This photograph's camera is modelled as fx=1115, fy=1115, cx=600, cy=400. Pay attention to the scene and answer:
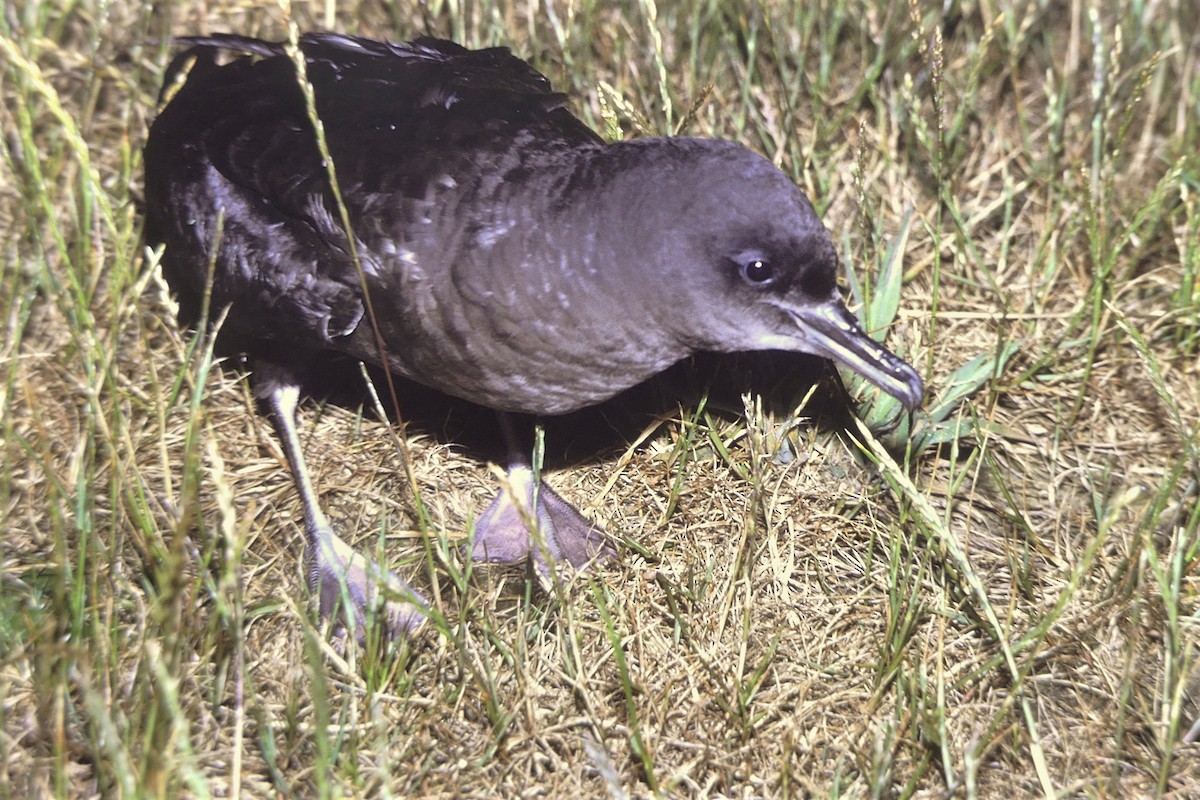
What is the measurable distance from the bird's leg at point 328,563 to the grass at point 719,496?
6cm

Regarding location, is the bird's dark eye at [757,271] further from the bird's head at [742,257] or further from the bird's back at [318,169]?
the bird's back at [318,169]

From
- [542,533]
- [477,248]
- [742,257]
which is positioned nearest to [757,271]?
[742,257]

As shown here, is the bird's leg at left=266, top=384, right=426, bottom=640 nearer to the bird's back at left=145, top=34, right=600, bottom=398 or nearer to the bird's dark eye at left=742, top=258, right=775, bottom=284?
the bird's back at left=145, top=34, right=600, bottom=398

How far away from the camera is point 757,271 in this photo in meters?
2.51

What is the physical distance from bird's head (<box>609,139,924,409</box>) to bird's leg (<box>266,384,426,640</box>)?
991 millimetres

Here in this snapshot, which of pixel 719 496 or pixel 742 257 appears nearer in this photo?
pixel 742 257

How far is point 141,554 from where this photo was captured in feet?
8.79

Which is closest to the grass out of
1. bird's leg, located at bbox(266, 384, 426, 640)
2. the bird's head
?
bird's leg, located at bbox(266, 384, 426, 640)

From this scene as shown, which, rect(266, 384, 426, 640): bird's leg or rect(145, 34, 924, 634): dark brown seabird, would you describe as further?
rect(266, 384, 426, 640): bird's leg

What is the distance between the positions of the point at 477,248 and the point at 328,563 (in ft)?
3.03

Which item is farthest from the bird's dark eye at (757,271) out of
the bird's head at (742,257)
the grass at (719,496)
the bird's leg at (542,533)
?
the bird's leg at (542,533)

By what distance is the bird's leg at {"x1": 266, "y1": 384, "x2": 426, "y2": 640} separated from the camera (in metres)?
2.75

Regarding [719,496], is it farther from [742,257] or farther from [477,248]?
[477,248]

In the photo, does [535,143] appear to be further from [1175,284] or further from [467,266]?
[1175,284]
